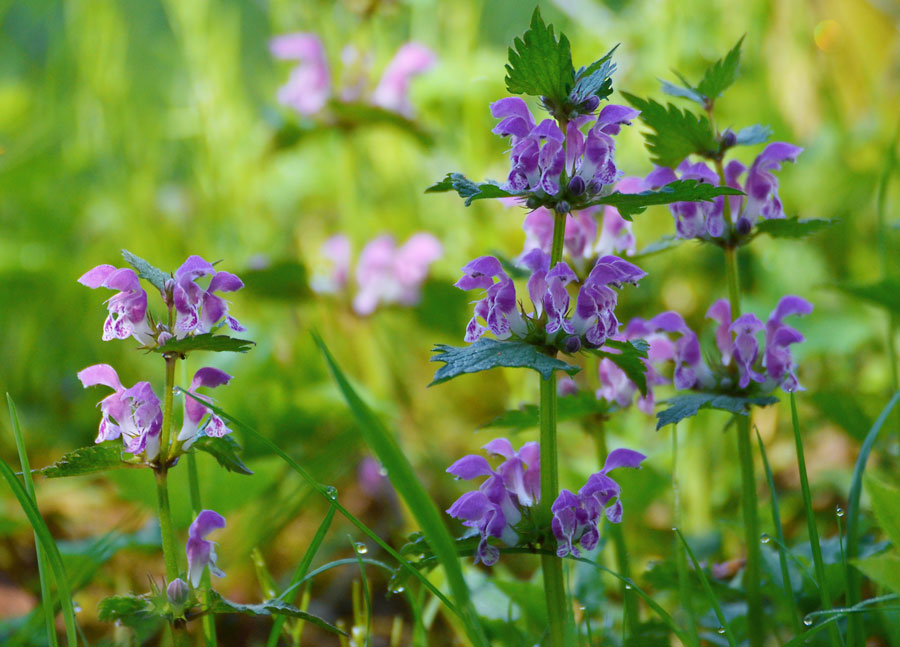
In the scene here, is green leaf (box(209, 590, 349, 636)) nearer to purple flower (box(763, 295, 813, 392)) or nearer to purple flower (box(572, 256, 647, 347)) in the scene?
purple flower (box(572, 256, 647, 347))

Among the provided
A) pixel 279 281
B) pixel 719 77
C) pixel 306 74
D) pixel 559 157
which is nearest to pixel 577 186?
pixel 559 157

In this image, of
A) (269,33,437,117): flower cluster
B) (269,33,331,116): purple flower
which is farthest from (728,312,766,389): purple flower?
(269,33,331,116): purple flower

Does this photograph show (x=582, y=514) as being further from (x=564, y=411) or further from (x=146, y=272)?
(x=146, y=272)

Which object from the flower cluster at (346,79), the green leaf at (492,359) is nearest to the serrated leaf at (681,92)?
the green leaf at (492,359)

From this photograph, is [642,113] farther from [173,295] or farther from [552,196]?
[173,295]

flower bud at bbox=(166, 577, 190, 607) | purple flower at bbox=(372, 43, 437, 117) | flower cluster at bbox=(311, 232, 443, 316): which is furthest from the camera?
purple flower at bbox=(372, 43, 437, 117)
